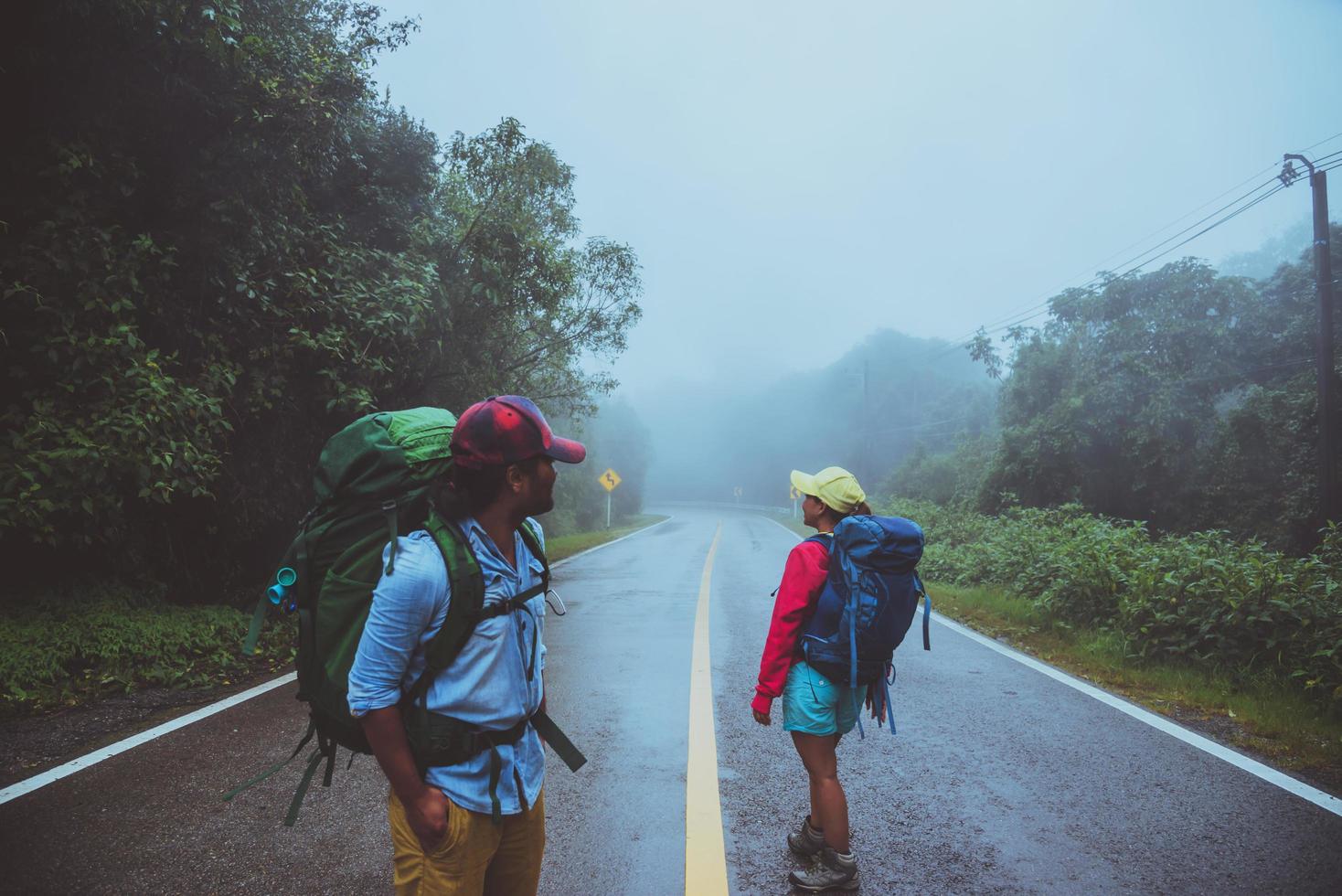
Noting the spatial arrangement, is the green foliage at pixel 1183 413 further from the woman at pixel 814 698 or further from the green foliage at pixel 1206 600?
the woman at pixel 814 698

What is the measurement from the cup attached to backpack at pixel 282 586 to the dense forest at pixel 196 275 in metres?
5.15

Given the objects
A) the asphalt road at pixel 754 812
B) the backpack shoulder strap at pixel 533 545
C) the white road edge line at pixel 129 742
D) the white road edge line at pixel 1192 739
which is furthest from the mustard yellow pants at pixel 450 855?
the white road edge line at pixel 1192 739

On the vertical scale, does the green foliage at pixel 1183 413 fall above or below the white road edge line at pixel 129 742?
above

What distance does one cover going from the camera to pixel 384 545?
1.70m

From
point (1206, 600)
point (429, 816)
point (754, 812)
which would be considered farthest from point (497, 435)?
point (1206, 600)

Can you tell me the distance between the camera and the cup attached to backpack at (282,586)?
70.2 inches

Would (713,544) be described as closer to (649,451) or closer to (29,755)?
(29,755)

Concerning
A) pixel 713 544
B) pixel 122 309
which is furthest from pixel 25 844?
pixel 713 544

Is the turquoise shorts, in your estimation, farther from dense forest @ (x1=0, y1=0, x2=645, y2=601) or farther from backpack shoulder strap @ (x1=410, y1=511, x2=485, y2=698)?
dense forest @ (x1=0, y1=0, x2=645, y2=601)

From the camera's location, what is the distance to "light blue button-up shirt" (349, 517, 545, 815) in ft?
5.38

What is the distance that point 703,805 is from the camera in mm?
3859

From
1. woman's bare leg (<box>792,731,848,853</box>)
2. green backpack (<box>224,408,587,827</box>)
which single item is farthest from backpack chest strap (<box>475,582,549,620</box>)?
woman's bare leg (<box>792,731,848,853</box>)

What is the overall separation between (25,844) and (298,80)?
6.93 m

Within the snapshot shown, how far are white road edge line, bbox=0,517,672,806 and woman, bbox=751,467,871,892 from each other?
12.5 ft
